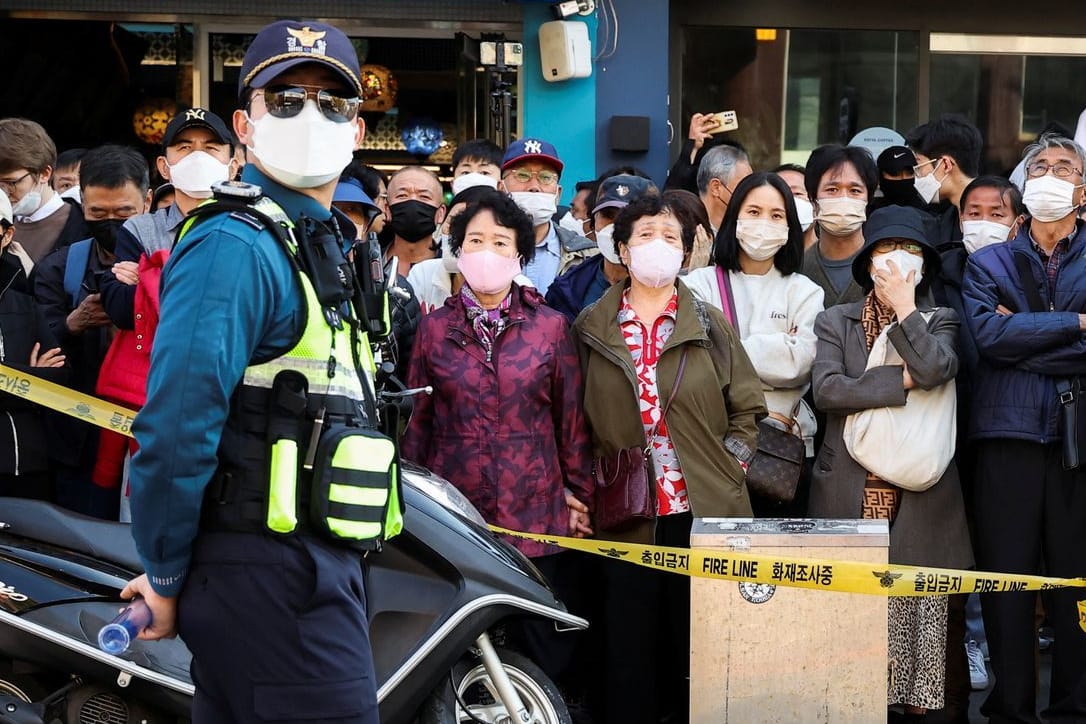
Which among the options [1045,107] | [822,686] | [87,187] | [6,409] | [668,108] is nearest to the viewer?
[822,686]

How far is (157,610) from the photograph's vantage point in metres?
2.96

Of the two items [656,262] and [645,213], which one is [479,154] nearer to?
[645,213]

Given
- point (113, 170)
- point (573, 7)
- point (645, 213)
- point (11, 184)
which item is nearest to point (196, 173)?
Answer: point (113, 170)

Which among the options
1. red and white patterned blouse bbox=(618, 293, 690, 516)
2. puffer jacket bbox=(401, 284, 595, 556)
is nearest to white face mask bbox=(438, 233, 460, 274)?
puffer jacket bbox=(401, 284, 595, 556)

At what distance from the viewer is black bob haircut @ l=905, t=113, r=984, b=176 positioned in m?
7.45

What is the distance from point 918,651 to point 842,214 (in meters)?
1.85

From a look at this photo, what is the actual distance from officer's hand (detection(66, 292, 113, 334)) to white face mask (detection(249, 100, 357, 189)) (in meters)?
2.95

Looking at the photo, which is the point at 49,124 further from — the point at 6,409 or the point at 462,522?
the point at 462,522

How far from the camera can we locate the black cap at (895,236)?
595 cm

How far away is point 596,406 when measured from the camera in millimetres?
5734

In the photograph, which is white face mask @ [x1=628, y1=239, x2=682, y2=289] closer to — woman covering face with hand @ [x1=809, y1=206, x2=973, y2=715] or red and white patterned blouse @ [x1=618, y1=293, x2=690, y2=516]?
red and white patterned blouse @ [x1=618, y1=293, x2=690, y2=516]

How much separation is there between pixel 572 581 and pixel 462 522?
4.94ft

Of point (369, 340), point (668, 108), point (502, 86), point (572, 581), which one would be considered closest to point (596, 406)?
point (572, 581)

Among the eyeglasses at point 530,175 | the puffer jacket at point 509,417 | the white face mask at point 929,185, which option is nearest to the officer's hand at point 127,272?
the puffer jacket at point 509,417
